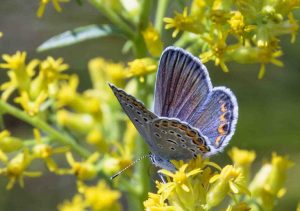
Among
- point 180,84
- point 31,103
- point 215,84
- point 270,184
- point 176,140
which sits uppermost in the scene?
point 180,84

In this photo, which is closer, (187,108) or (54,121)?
(187,108)

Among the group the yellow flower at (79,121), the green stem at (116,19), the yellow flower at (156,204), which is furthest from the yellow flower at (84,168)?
the yellow flower at (156,204)

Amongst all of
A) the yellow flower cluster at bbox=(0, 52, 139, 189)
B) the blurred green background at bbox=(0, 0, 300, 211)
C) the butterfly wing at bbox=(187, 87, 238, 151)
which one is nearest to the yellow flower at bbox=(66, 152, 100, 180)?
the yellow flower cluster at bbox=(0, 52, 139, 189)

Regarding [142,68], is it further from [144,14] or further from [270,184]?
[270,184]

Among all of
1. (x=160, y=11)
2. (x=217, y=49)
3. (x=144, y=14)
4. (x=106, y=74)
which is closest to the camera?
(x=217, y=49)

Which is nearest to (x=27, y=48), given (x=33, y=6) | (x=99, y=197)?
(x=33, y=6)

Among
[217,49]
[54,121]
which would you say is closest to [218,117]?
[217,49]
